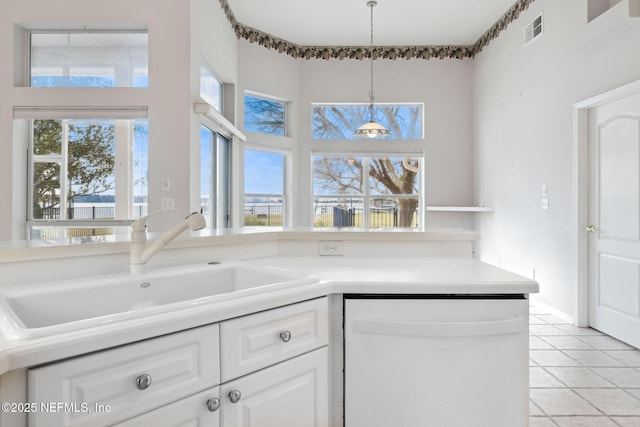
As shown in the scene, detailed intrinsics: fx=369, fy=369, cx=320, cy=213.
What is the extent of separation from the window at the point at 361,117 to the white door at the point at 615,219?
2868 mm

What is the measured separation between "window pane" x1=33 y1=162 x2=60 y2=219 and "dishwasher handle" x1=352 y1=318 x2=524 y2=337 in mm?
3425

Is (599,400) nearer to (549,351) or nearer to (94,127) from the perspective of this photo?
(549,351)

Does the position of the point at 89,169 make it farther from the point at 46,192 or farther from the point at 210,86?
the point at 210,86

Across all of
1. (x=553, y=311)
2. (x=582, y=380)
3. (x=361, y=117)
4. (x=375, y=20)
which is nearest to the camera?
(x=582, y=380)

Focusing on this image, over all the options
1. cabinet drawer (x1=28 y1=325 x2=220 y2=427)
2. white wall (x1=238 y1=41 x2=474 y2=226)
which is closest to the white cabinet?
cabinet drawer (x1=28 y1=325 x2=220 y2=427)

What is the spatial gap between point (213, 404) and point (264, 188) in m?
4.81

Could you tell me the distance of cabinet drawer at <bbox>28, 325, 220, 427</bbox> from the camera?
28.1 inches

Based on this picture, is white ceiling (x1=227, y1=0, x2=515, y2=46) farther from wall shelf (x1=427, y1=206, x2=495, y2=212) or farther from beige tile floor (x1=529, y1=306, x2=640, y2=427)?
beige tile floor (x1=529, y1=306, x2=640, y2=427)

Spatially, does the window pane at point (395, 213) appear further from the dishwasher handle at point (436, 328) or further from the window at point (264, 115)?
the dishwasher handle at point (436, 328)

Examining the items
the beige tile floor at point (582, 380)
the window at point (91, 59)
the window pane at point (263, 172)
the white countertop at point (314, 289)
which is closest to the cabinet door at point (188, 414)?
the white countertop at point (314, 289)

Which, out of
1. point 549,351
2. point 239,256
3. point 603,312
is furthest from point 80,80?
point 603,312

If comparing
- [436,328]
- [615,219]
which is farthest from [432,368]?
[615,219]

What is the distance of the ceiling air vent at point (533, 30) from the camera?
13.4 feet

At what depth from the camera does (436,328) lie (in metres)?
1.22
